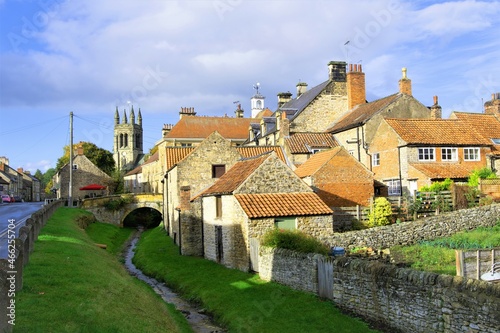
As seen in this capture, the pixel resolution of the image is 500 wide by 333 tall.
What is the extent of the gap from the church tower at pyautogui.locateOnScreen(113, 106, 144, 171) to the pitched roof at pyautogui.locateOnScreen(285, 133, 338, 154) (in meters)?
98.3

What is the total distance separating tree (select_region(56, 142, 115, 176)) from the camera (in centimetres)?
9647

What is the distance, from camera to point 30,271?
1596cm

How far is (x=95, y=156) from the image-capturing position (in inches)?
3821

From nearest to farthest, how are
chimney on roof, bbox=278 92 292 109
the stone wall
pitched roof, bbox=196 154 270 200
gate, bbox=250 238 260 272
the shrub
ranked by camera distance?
1. gate, bbox=250 238 260 272
2. pitched roof, bbox=196 154 270 200
3. the stone wall
4. the shrub
5. chimney on roof, bbox=278 92 292 109

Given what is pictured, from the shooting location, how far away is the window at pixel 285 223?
25422 millimetres

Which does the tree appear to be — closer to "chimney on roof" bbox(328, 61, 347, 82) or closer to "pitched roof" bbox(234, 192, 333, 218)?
"chimney on roof" bbox(328, 61, 347, 82)

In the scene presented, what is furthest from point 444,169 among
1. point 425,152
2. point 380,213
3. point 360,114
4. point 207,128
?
point 207,128

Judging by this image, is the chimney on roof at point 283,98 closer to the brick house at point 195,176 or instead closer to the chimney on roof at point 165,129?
the chimney on roof at point 165,129

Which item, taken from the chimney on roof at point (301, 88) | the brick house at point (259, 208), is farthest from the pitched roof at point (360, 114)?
the brick house at point (259, 208)

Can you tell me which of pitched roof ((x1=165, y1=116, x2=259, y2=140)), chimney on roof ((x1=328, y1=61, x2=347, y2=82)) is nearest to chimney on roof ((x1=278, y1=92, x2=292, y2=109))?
pitched roof ((x1=165, y1=116, x2=259, y2=140))

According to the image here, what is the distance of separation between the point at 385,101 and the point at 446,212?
1632 centimetres

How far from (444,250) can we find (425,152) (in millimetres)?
15525

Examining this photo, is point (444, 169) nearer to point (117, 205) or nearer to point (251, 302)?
point (251, 302)

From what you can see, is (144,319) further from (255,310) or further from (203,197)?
(203,197)
